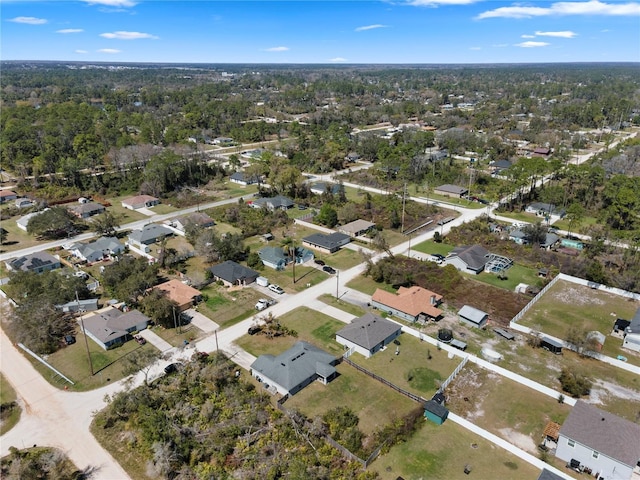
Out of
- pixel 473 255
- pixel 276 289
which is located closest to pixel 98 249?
pixel 276 289

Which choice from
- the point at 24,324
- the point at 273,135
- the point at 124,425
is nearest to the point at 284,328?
the point at 124,425

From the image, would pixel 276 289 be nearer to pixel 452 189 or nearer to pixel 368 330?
pixel 368 330

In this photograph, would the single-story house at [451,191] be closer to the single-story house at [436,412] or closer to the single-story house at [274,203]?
the single-story house at [274,203]

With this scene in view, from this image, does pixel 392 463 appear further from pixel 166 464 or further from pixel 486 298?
pixel 486 298

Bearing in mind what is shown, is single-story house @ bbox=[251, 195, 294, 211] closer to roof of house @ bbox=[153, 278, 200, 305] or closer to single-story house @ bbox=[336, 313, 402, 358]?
roof of house @ bbox=[153, 278, 200, 305]

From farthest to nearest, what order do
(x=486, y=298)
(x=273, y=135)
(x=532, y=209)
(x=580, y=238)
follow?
1. (x=273, y=135)
2. (x=532, y=209)
3. (x=580, y=238)
4. (x=486, y=298)

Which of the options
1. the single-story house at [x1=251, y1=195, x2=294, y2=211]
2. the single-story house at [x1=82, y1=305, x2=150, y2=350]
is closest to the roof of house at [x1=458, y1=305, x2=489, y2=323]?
the single-story house at [x1=82, y1=305, x2=150, y2=350]

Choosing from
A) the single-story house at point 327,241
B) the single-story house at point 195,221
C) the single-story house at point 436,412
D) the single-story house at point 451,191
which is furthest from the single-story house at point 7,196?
the single-story house at point 436,412
